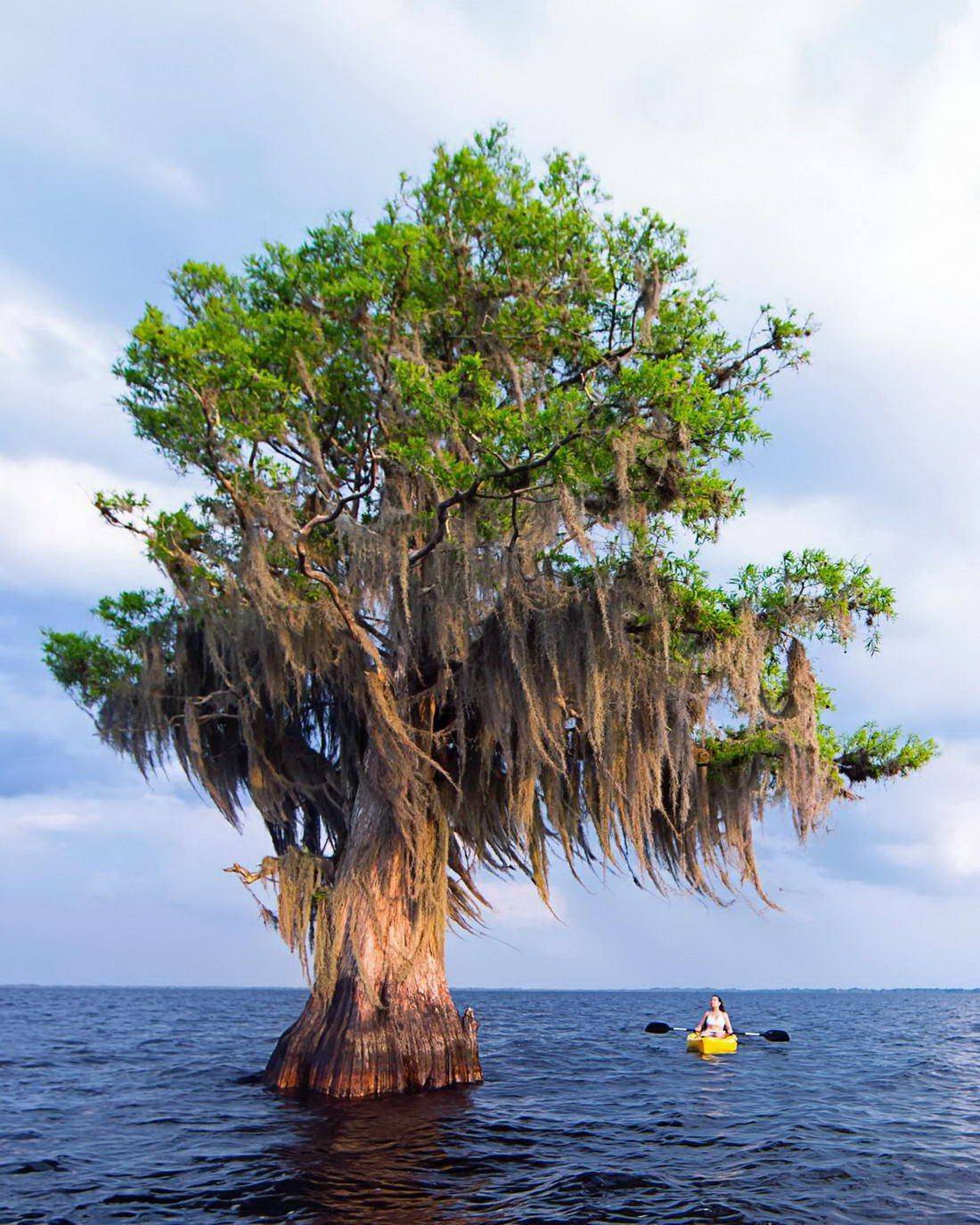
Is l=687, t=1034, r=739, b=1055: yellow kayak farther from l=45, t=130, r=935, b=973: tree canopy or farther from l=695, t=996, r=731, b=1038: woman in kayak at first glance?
l=45, t=130, r=935, b=973: tree canopy

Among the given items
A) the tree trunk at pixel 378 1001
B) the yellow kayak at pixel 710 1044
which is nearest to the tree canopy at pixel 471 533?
the tree trunk at pixel 378 1001

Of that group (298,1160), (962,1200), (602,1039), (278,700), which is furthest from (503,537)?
(602,1039)

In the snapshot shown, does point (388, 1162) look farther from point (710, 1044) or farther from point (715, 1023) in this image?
point (715, 1023)

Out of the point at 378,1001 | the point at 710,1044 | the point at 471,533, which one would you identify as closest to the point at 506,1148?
the point at 378,1001

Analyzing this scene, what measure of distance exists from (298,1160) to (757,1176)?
502 cm

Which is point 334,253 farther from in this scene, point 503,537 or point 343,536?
point 503,537

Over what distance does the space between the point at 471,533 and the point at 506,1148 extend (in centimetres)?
771

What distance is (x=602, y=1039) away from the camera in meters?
30.6

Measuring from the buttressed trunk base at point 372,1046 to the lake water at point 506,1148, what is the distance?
453mm

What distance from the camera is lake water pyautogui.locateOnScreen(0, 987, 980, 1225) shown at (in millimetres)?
8836

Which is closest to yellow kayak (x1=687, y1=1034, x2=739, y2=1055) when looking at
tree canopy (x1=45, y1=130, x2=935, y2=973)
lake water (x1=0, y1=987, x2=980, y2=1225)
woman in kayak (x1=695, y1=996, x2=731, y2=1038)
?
woman in kayak (x1=695, y1=996, x2=731, y2=1038)

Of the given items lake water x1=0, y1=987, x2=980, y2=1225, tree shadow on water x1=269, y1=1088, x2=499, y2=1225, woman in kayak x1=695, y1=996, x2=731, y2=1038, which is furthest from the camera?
woman in kayak x1=695, y1=996, x2=731, y2=1038

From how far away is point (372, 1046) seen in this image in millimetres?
13359

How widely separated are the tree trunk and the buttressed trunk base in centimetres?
1
